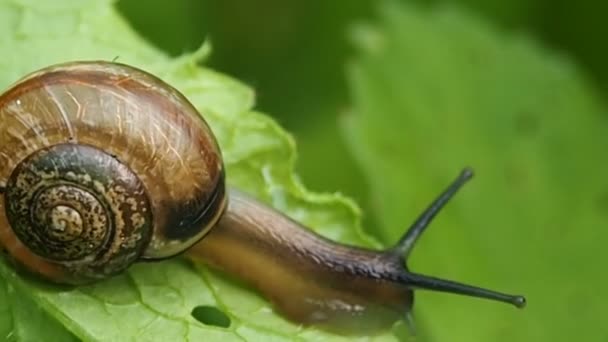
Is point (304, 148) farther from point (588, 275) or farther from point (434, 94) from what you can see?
point (588, 275)

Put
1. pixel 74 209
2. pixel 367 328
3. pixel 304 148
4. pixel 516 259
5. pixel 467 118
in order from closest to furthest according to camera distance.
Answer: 1. pixel 74 209
2. pixel 367 328
3. pixel 516 259
4. pixel 467 118
5. pixel 304 148

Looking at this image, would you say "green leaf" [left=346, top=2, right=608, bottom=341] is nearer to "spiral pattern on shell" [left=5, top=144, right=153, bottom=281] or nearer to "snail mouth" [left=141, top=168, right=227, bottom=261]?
"snail mouth" [left=141, top=168, right=227, bottom=261]

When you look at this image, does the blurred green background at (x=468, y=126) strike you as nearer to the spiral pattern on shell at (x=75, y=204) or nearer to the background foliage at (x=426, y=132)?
the background foliage at (x=426, y=132)

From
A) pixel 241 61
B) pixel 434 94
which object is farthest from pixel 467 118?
pixel 241 61

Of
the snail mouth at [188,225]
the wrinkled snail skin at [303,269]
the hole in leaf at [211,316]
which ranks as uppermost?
the snail mouth at [188,225]

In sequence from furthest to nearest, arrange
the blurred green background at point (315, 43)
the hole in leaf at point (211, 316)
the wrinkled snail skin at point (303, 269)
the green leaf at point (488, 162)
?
1. the blurred green background at point (315, 43)
2. the green leaf at point (488, 162)
3. the wrinkled snail skin at point (303, 269)
4. the hole in leaf at point (211, 316)

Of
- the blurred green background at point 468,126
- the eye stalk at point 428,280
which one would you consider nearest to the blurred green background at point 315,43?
the blurred green background at point 468,126

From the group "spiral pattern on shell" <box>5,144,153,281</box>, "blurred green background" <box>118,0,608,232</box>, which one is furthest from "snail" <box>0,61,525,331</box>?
"blurred green background" <box>118,0,608,232</box>
